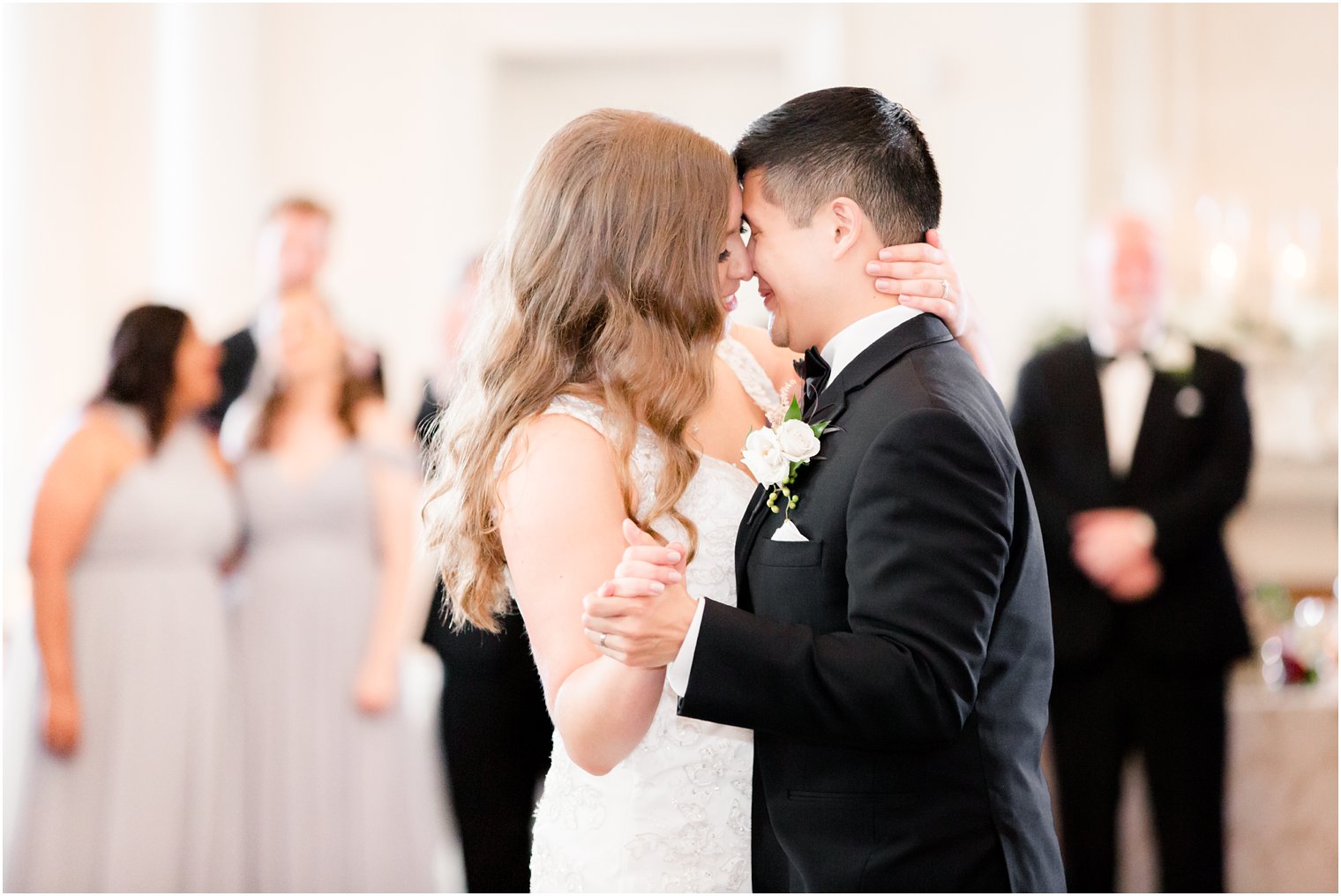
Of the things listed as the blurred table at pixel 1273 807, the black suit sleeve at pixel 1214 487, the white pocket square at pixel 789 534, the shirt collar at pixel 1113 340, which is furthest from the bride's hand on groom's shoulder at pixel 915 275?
the blurred table at pixel 1273 807

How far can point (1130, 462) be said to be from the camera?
3703mm

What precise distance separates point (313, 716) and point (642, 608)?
2.84m

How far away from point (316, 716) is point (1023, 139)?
4.43 meters

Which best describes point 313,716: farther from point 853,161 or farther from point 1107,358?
point 853,161

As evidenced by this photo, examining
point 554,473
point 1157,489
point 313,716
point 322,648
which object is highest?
point 554,473

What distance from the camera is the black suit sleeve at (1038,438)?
3662mm

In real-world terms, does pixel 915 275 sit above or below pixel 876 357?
above

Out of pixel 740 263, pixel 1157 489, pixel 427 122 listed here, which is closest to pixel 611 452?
pixel 740 263

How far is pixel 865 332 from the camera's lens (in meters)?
1.73

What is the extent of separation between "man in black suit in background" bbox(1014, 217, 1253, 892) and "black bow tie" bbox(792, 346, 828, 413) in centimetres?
206

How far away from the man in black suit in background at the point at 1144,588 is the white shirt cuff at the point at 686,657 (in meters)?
2.34

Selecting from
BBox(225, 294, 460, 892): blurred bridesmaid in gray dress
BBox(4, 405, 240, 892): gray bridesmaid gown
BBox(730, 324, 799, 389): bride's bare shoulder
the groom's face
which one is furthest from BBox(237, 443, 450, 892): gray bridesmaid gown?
the groom's face

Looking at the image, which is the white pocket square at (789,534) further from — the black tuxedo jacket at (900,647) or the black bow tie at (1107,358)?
the black bow tie at (1107,358)

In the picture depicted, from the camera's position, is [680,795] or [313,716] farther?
[313,716]
